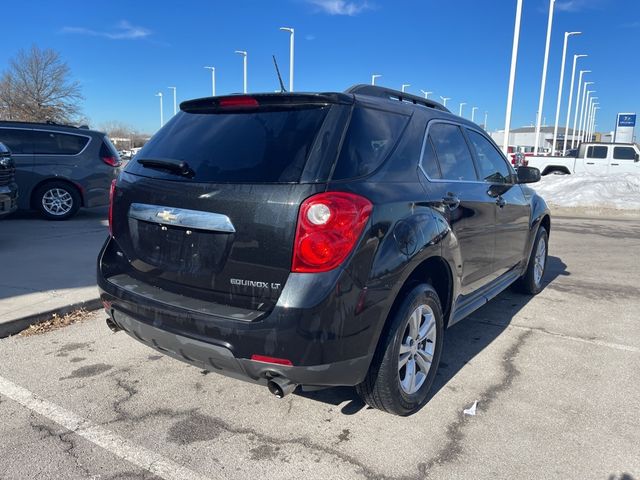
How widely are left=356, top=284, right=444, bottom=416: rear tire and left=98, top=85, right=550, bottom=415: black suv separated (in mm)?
11

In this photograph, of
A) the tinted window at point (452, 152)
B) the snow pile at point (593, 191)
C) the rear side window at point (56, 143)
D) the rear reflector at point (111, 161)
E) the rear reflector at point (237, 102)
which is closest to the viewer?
the rear reflector at point (237, 102)

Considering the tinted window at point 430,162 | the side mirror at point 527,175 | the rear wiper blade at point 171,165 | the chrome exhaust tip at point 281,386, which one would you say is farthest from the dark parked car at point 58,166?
the chrome exhaust tip at point 281,386

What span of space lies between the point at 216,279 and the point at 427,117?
183 cm

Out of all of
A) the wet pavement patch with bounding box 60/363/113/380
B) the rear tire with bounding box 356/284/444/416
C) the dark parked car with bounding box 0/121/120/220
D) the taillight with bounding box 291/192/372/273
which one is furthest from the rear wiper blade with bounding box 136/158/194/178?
the dark parked car with bounding box 0/121/120/220

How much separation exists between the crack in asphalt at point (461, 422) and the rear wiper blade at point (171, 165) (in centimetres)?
196

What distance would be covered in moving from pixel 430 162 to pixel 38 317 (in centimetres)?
341

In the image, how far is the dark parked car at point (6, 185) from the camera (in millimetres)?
6445

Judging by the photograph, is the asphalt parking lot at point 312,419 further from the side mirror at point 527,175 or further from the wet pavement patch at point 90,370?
the side mirror at point 527,175

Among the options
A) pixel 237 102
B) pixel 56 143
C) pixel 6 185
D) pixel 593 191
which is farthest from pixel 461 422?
pixel 593 191

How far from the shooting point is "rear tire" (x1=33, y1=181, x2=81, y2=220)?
9.46 metres

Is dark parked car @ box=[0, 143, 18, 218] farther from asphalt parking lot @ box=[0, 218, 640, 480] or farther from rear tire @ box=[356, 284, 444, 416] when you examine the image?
rear tire @ box=[356, 284, 444, 416]

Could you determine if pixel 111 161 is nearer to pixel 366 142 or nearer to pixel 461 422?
pixel 366 142

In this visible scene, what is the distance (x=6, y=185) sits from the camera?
659 centimetres

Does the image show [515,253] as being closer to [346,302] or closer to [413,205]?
[413,205]
